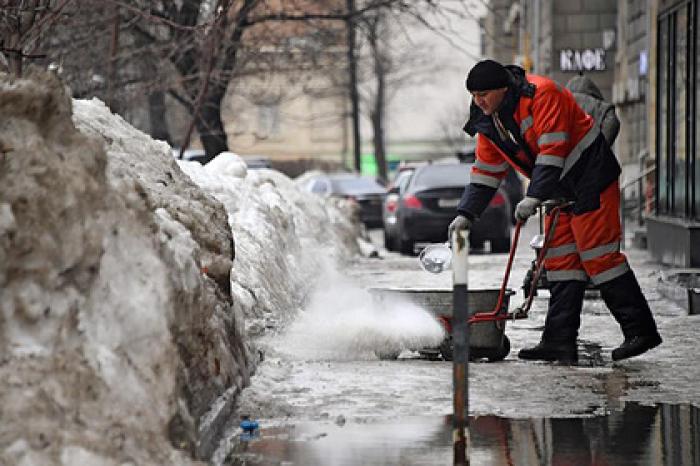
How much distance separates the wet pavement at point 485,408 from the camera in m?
6.42

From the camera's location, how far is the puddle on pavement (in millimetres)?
6266

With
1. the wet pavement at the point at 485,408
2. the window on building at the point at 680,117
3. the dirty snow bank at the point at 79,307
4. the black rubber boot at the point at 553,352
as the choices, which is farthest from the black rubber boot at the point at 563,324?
the window on building at the point at 680,117

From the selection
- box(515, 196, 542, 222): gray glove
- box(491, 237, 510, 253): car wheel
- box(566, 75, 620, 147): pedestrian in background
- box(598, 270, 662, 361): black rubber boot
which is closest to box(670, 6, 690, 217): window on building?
box(566, 75, 620, 147): pedestrian in background

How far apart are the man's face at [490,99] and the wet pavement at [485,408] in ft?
4.48

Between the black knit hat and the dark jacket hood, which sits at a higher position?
the black knit hat

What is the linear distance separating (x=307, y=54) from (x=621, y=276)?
14937 millimetres

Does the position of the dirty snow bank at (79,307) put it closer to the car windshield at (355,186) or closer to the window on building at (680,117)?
the window on building at (680,117)

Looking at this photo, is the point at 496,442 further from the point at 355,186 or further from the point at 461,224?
the point at 355,186

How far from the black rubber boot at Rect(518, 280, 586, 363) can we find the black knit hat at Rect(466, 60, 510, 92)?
4.13 ft

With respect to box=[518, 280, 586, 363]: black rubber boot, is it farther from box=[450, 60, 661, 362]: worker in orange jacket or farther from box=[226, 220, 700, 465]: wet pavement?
box=[226, 220, 700, 465]: wet pavement

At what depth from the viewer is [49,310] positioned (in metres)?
5.49

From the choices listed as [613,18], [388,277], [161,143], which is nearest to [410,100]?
[613,18]

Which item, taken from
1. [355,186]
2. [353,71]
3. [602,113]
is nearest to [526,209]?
[602,113]

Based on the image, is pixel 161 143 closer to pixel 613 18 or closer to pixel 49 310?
pixel 49 310
